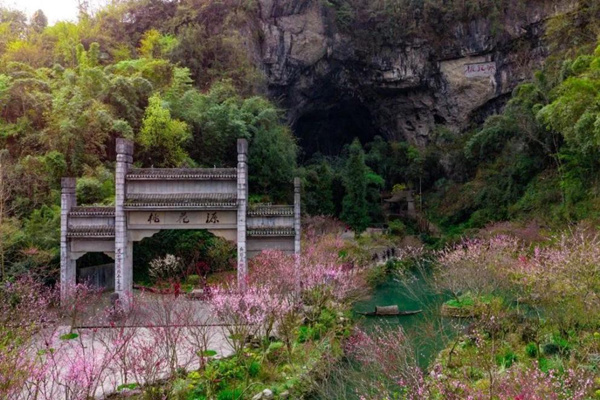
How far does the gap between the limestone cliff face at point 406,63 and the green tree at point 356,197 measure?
7.90 metres

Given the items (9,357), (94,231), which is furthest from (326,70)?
(9,357)

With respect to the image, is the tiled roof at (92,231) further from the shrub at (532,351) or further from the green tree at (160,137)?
the shrub at (532,351)

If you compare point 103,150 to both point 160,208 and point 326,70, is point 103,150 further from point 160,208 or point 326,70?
point 326,70

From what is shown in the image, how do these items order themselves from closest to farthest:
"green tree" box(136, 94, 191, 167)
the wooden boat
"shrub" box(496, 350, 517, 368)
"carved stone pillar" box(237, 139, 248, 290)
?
1. "shrub" box(496, 350, 517, 368)
2. "carved stone pillar" box(237, 139, 248, 290)
3. the wooden boat
4. "green tree" box(136, 94, 191, 167)

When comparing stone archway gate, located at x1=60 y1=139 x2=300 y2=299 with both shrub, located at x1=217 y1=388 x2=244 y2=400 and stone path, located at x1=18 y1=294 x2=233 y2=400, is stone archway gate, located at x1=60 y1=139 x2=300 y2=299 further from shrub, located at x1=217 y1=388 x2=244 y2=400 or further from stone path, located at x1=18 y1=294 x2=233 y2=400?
shrub, located at x1=217 y1=388 x2=244 y2=400

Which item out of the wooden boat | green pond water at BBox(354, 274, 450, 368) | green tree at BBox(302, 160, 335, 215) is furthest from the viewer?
green tree at BBox(302, 160, 335, 215)

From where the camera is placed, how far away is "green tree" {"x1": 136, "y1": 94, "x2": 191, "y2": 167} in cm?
1812

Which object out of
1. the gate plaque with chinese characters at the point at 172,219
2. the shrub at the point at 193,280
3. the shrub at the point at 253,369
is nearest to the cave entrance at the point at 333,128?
the shrub at the point at 193,280

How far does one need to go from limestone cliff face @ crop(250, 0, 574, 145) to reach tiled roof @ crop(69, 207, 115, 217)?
64.5 ft

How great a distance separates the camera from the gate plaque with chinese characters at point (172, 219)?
12.9 meters

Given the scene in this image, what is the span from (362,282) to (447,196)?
18407mm

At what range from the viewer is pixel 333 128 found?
4112 cm

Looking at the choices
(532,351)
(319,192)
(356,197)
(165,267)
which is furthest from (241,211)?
(356,197)

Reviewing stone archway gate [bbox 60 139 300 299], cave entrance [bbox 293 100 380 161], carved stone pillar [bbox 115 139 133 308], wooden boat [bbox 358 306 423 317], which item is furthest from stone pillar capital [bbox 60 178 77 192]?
cave entrance [bbox 293 100 380 161]
